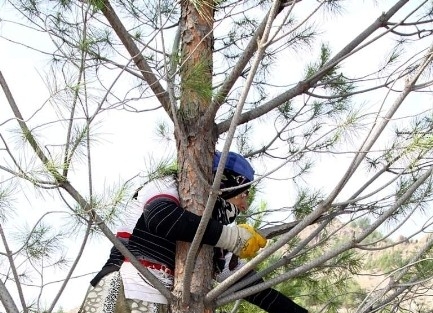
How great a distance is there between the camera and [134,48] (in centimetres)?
199

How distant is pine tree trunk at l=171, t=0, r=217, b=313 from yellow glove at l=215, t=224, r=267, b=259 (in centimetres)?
11

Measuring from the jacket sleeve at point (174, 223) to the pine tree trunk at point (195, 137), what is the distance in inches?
3.9

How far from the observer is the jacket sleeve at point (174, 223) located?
6.04 feet

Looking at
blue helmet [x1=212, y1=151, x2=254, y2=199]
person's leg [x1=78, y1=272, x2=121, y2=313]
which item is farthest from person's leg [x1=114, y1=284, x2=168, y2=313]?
blue helmet [x1=212, y1=151, x2=254, y2=199]

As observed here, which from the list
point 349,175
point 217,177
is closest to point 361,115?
point 349,175

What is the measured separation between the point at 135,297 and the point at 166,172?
0.36m

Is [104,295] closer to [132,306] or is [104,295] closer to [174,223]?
[132,306]

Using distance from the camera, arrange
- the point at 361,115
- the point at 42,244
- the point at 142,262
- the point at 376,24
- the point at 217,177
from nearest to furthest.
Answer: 1. the point at 217,177
2. the point at 361,115
3. the point at 142,262
4. the point at 376,24
5. the point at 42,244

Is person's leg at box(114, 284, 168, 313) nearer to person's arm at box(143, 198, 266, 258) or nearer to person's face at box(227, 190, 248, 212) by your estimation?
person's arm at box(143, 198, 266, 258)

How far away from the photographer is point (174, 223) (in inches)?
72.7

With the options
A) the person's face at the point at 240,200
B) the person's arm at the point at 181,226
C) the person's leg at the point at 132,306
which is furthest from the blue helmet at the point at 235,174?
the person's leg at the point at 132,306

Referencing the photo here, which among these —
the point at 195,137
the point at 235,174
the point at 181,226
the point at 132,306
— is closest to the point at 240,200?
the point at 235,174

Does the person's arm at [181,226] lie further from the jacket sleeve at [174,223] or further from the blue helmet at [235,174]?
the blue helmet at [235,174]

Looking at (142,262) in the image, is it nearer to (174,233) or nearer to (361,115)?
(174,233)
